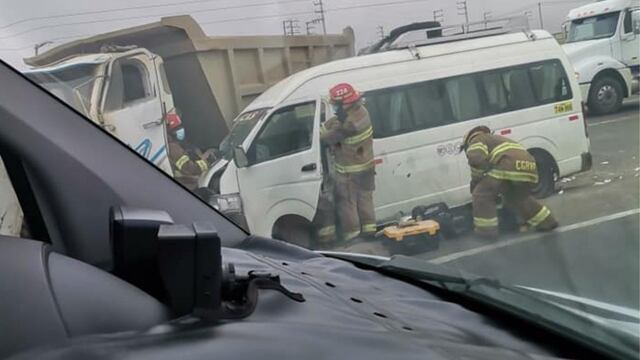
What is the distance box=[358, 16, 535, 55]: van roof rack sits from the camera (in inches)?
130

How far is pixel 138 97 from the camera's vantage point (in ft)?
13.5

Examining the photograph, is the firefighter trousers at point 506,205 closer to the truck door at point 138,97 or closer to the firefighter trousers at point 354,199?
the firefighter trousers at point 354,199

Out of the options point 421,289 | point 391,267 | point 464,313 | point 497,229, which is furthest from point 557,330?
point 497,229

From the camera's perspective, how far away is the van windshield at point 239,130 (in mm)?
4066

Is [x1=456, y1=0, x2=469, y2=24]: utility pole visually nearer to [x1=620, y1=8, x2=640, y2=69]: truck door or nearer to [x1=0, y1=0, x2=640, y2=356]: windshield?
[x1=0, y1=0, x2=640, y2=356]: windshield

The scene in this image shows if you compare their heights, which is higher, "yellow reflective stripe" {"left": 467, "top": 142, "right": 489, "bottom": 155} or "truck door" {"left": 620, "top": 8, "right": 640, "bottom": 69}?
"truck door" {"left": 620, "top": 8, "right": 640, "bottom": 69}

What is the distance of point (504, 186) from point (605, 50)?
3.88 ft

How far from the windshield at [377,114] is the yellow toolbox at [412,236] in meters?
0.01

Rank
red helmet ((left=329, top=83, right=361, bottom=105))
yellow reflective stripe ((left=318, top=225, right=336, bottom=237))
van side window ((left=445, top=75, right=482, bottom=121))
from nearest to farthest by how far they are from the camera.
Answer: yellow reflective stripe ((left=318, top=225, right=336, bottom=237))
van side window ((left=445, top=75, right=482, bottom=121))
red helmet ((left=329, top=83, right=361, bottom=105))

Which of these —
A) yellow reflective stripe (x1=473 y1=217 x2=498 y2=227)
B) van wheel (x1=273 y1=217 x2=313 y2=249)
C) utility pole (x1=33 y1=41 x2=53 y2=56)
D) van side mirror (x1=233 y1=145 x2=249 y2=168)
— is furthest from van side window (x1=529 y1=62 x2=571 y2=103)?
utility pole (x1=33 y1=41 x2=53 y2=56)

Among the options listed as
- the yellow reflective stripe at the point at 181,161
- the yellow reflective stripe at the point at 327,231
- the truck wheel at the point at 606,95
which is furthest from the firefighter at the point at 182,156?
the truck wheel at the point at 606,95

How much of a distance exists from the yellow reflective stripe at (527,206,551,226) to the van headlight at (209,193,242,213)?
1.31 m

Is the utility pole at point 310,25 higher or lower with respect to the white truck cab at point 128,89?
higher

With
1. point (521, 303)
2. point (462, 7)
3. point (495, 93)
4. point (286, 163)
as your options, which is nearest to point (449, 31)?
point (462, 7)
